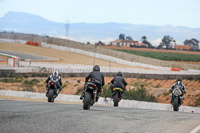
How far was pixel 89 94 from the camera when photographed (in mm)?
Answer: 14664

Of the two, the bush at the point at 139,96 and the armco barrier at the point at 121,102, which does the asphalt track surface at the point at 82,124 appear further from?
the bush at the point at 139,96

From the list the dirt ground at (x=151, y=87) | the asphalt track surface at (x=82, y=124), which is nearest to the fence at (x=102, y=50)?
the dirt ground at (x=151, y=87)

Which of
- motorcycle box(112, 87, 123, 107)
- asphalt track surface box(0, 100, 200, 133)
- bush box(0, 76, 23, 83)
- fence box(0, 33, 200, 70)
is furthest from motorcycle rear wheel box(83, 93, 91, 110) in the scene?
fence box(0, 33, 200, 70)

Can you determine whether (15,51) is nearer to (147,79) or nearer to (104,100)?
(147,79)

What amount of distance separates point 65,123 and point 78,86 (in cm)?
3438

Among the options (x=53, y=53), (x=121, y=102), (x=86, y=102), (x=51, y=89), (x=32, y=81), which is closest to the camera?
(x=86, y=102)

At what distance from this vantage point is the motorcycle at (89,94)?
14.4m

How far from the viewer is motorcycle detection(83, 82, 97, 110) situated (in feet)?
47.3

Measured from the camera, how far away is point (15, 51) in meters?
86.4

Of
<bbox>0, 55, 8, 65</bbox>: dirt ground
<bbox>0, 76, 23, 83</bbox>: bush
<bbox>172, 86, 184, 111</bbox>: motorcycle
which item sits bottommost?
<bbox>0, 76, 23, 83</bbox>: bush

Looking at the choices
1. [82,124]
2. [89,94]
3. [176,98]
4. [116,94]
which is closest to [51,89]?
[116,94]

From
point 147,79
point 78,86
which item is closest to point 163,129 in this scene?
point 78,86

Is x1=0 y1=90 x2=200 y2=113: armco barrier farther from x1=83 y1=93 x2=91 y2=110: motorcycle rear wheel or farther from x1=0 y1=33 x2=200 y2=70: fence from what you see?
x1=0 y1=33 x2=200 y2=70: fence

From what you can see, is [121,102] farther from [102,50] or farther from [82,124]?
[102,50]
